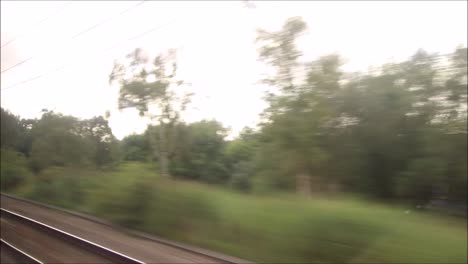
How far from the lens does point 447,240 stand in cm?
845

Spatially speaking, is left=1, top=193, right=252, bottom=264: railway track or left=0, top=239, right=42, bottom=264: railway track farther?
left=1, top=193, right=252, bottom=264: railway track

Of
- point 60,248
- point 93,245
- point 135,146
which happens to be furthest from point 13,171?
point 93,245

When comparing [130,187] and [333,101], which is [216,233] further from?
[333,101]

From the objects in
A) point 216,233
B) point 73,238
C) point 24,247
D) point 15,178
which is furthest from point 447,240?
point 15,178

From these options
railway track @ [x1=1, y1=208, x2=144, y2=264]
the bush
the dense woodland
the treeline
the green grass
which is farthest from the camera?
the bush

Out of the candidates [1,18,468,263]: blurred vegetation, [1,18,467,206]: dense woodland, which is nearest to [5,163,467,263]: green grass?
[1,18,468,263]: blurred vegetation

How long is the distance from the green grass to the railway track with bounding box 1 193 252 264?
2.28ft

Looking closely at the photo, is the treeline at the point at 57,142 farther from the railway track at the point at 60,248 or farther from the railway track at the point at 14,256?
the railway track at the point at 14,256

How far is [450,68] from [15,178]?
32636 mm

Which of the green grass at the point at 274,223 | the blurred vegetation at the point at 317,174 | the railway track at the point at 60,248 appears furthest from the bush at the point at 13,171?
the railway track at the point at 60,248

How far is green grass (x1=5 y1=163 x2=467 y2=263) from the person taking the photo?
8336 millimetres

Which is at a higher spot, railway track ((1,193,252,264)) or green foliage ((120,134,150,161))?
green foliage ((120,134,150,161))

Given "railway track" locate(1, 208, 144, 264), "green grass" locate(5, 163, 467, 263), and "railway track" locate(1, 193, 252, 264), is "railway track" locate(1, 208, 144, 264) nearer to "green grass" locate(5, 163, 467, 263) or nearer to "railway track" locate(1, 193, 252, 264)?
"railway track" locate(1, 193, 252, 264)

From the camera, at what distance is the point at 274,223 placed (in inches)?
400
